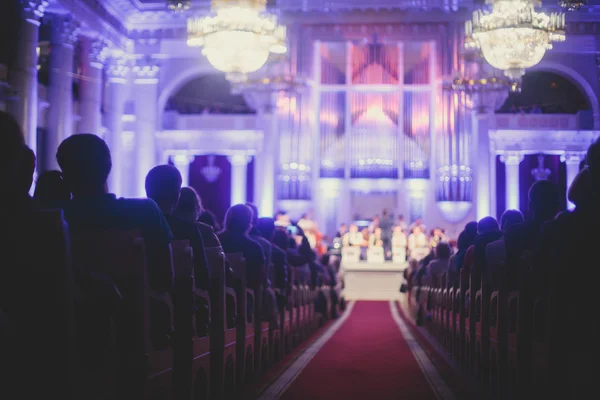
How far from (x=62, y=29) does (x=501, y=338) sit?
1403 centimetres

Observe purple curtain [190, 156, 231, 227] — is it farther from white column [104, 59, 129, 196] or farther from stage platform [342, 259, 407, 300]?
stage platform [342, 259, 407, 300]

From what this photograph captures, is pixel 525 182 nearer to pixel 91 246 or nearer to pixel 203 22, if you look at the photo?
pixel 203 22

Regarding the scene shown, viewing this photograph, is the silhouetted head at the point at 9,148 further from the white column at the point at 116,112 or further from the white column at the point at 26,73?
the white column at the point at 116,112

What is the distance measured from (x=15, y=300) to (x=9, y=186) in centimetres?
34

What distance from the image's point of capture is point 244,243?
5578mm

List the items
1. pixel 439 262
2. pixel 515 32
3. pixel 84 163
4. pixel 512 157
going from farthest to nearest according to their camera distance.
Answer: pixel 512 157, pixel 515 32, pixel 439 262, pixel 84 163

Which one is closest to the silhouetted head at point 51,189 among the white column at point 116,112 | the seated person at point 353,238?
the white column at point 116,112

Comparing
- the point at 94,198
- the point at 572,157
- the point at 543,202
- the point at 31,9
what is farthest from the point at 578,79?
the point at 94,198

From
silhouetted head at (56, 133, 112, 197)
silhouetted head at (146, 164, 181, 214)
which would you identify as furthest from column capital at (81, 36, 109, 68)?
silhouetted head at (56, 133, 112, 197)

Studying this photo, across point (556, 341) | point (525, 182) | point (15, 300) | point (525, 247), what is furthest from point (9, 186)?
point (525, 182)

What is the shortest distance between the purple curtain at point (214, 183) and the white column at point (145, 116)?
51.0 inches

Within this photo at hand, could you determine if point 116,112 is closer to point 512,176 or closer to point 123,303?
point 512,176

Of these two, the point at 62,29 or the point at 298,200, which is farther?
the point at 298,200

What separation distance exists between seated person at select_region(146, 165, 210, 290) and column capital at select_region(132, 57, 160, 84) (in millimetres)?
16350
